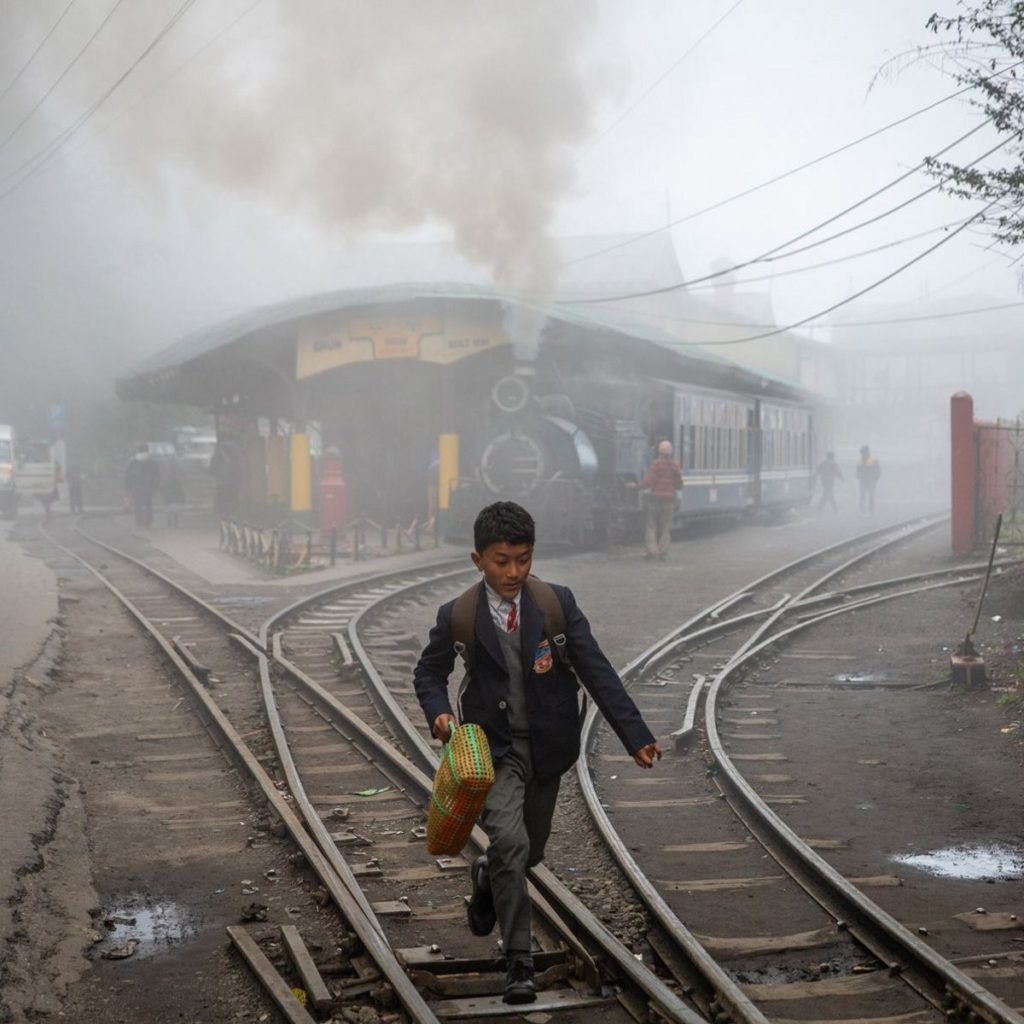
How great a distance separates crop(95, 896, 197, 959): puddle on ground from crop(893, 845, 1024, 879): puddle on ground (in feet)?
10.0

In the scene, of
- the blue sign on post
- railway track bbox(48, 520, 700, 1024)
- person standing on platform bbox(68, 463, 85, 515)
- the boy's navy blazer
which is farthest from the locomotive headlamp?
the blue sign on post

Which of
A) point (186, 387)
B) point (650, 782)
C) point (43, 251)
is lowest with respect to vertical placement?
point (650, 782)

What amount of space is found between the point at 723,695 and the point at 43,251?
38964mm

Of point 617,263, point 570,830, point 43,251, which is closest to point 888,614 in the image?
point 570,830

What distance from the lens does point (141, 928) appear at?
521cm

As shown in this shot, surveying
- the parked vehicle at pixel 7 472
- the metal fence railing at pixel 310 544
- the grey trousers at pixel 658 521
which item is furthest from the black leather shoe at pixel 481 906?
the parked vehicle at pixel 7 472

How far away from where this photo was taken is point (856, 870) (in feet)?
19.0

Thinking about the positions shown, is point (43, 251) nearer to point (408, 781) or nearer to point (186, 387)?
point (186, 387)

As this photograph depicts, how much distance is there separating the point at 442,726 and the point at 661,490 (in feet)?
52.1


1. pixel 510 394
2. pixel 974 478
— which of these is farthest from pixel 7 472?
pixel 974 478

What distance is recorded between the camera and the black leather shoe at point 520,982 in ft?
13.8

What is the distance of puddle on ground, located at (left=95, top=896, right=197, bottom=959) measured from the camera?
4.94 m

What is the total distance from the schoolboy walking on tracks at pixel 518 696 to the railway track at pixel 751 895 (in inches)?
27.4

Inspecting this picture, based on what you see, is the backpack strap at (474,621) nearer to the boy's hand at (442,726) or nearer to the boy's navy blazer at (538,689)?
the boy's navy blazer at (538,689)
